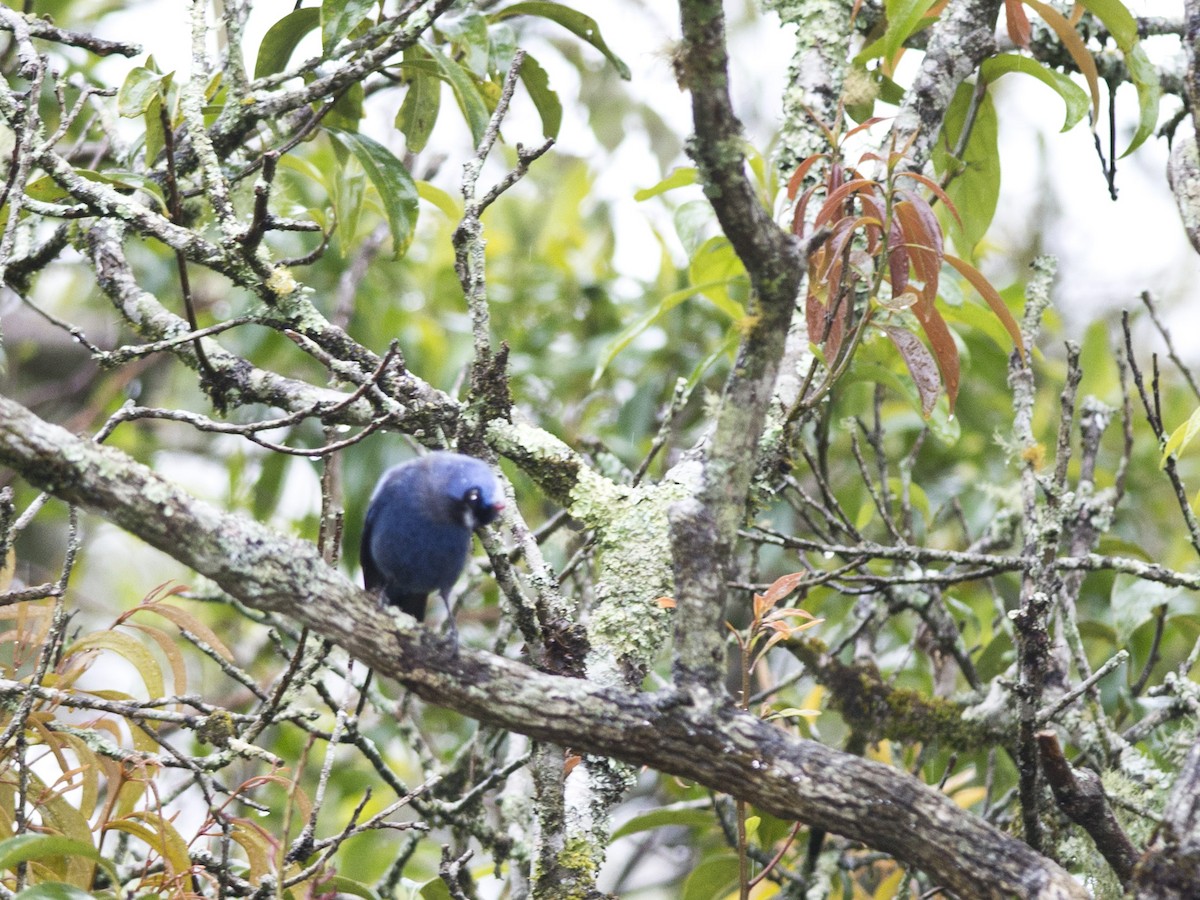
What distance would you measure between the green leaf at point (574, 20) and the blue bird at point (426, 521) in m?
1.72

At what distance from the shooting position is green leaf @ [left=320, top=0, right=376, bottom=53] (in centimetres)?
350

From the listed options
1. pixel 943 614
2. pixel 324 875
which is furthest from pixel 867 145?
pixel 324 875

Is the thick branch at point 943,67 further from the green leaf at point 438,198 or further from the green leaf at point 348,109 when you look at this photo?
the green leaf at point 348,109

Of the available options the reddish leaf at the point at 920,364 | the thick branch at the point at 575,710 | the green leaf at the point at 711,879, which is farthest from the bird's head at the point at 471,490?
the green leaf at the point at 711,879

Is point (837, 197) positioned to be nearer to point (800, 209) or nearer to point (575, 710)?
point (800, 209)

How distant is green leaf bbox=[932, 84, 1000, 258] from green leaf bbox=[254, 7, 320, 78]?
2186 millimetres

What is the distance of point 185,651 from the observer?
6902 mm

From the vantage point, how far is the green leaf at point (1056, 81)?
12.1 ft

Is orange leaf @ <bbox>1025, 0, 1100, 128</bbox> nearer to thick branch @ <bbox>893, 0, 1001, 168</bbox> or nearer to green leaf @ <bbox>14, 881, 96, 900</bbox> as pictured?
thick branch @ <bbox>893, 0, 1001, 168</bbox>

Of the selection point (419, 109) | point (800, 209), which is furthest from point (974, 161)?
point (419, 109)

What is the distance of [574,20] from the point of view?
4.17 meters

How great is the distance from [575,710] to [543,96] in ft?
8.56

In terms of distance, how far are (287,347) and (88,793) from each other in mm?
3349

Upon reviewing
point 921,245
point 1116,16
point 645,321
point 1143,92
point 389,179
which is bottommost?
point 921,245
